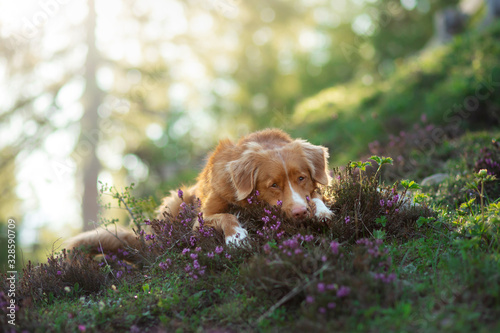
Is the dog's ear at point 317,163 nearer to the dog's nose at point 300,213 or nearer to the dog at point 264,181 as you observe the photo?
the dog at point 264,181

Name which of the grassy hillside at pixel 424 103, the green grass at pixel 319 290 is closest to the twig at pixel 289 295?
the green grass at pixel 319 290

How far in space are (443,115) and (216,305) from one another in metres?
7.16

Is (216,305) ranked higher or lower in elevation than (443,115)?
lower

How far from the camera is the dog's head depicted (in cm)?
425

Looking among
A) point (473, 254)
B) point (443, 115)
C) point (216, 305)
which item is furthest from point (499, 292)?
point (443, 115)

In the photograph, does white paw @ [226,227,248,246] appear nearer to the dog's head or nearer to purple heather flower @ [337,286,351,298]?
the dog's head

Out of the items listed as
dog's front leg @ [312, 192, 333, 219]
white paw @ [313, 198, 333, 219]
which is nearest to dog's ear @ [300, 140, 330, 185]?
dog's front leg @ [312, 192, 333, 219]

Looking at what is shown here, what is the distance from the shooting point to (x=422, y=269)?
3.22 m

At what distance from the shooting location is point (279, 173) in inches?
168

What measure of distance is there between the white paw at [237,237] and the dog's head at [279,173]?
1.39 ft

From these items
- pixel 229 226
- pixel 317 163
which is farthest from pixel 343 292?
pixel 317 163

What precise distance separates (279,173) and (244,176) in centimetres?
37

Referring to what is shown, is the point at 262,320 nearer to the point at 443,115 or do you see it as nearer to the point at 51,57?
the point at 443,115

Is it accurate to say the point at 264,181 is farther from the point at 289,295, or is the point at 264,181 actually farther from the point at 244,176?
the point at 289,295
